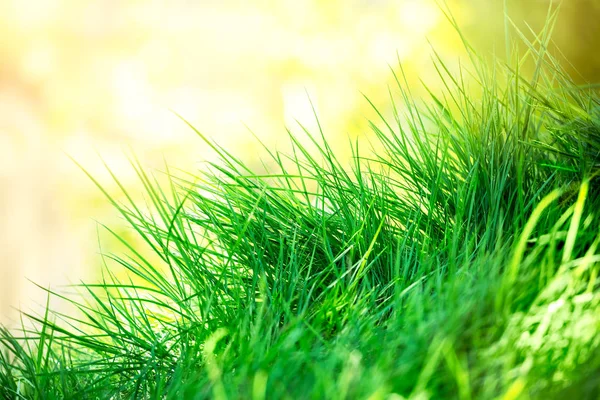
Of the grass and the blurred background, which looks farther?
the blurred background

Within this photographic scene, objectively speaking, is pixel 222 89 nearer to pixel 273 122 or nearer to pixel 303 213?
pixel 273 122

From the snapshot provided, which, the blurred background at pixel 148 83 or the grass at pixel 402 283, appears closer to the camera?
the grass at pixel 402 283

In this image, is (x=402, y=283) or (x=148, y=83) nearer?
(x=402, y=283)

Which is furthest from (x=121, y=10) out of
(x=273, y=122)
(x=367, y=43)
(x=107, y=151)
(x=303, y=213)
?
(x=303, y=213)

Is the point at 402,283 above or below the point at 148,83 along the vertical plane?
below

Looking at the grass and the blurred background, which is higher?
the blurred background
